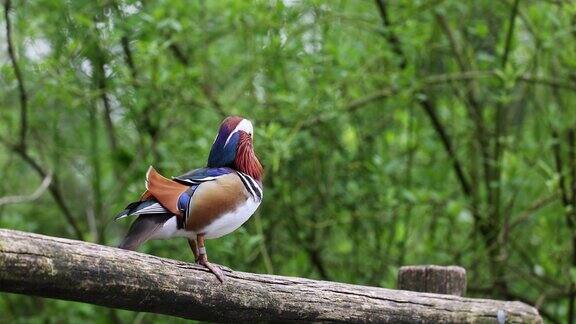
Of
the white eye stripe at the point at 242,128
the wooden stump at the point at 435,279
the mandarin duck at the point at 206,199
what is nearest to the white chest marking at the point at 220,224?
the mandarin duck at the point at 206,199

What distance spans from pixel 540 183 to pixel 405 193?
96 centimetres

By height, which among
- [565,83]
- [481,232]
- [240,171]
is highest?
[240,171]

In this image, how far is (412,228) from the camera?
15.7ft

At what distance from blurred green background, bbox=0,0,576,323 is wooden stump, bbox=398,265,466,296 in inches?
35.9

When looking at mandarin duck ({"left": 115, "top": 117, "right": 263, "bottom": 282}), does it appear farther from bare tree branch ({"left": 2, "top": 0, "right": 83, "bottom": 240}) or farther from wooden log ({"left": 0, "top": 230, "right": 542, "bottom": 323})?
bare tree branch ({"left": 2, "top": 0, "right": 83, "bottom": 240})

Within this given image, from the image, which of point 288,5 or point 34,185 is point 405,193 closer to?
point 288,5

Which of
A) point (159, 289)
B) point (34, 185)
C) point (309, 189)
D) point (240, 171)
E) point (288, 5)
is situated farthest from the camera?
point (34, 185)

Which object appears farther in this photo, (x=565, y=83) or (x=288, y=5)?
(x=565, y=83)

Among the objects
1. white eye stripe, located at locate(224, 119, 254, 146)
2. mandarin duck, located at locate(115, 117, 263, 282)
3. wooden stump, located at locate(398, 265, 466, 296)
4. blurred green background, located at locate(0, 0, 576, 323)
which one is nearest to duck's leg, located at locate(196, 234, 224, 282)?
mandarin duck, located at locate(115, 117, 263, 282)

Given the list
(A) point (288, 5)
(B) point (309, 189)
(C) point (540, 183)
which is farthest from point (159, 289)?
(C) point (540, 183)

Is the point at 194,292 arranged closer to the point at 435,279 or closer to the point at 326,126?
the point at 435,279

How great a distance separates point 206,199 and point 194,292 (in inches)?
8.6

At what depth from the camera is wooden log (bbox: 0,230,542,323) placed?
1.84 meters

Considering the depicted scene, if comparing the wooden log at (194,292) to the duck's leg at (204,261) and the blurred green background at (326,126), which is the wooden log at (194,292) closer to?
the duck's leg at (204,261)
